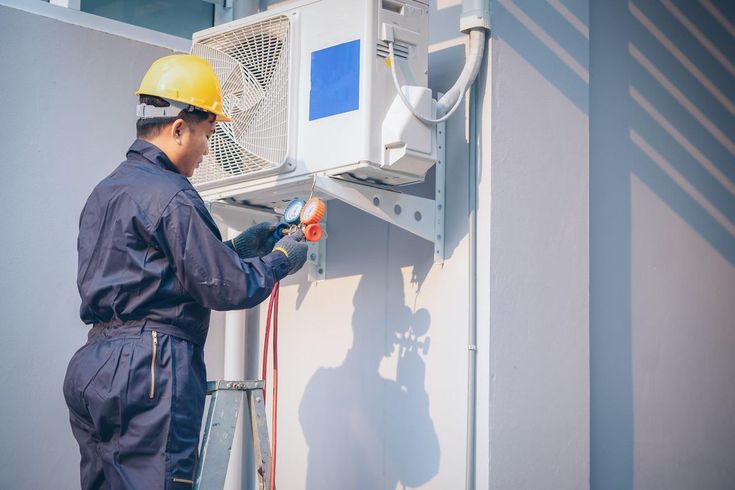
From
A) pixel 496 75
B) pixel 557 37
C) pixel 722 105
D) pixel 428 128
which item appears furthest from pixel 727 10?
pixel 428 128

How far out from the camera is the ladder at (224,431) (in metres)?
2.88

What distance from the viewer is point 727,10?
4.77 metres

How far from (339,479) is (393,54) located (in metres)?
1.49

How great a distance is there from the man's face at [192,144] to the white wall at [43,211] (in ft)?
2.79

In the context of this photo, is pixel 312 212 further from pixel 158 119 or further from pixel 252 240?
pixel 158 119

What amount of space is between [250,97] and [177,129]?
1.67 feet

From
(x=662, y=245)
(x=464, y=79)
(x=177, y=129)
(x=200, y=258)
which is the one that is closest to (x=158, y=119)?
(x=177, y=129)

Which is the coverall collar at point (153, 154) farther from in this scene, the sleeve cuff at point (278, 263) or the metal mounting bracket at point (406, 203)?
the metal mounting bracket at point (406, 203)

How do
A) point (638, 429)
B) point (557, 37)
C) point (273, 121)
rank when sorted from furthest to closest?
A: point (638, 429)
point (557, 37)
point (273, 121)

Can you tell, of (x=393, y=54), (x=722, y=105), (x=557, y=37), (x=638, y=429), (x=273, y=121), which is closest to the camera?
(x=393, y=54)

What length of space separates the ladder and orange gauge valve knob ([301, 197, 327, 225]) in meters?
0.49

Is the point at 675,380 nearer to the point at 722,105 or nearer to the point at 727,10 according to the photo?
the point at 722,105

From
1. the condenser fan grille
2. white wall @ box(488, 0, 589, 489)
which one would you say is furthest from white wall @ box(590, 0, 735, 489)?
the condenser fan grille

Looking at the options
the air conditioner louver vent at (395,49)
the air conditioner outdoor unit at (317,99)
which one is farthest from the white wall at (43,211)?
the air conditioner louver vent at (395,49)
